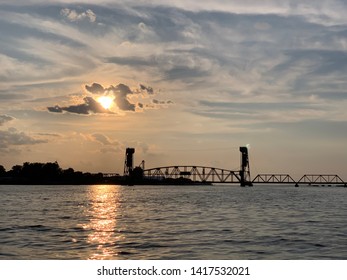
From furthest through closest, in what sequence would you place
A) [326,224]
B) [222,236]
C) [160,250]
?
[326,224] < [222,236] < [160,250]

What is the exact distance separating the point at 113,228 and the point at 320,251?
20964 millimetres

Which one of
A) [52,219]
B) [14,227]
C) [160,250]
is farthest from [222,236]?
[52,219]

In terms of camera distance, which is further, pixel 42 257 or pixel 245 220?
pixel 245 220

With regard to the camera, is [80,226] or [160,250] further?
[80,226]

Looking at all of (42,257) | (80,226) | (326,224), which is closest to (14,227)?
(80,226)

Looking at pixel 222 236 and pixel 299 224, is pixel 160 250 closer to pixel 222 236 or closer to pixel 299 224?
pixel 222 236

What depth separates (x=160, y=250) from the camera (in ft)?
109

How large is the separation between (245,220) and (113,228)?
54.1ft

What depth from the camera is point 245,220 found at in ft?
186
